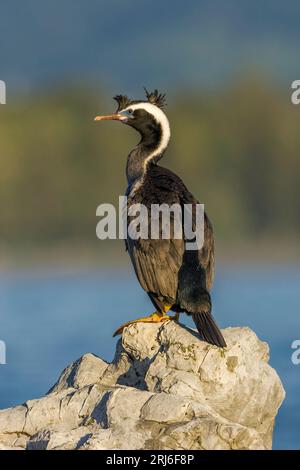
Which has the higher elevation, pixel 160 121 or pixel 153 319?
pixel 160 121

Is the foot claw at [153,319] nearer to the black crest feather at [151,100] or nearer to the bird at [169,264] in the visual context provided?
the bird at [169,264]

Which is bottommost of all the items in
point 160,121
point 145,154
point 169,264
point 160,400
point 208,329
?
point 160,400

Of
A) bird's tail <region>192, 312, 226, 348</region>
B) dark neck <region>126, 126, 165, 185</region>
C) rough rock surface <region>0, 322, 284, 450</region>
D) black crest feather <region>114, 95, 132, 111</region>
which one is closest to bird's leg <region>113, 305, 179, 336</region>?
rough rock surface <region>0, 322, 284, 450</region>

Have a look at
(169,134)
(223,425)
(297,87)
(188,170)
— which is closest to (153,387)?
(223,425)

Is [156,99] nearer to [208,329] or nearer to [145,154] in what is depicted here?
[145,154]

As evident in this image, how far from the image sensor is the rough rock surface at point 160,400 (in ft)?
29.1

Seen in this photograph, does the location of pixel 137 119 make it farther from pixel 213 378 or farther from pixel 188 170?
pixel 188 170

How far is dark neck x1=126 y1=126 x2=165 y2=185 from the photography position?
11.9 meters

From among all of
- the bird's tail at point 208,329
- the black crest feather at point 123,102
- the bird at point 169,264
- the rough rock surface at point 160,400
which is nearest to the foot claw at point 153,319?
the bird at point 169,264

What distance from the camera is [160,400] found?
9.17m

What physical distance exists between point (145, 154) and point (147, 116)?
32 cm

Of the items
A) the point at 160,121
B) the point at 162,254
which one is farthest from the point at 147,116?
the point at 162,254
